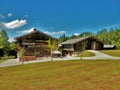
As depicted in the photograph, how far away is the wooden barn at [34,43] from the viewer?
6950cm

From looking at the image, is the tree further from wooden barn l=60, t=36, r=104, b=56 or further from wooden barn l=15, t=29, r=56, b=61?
wooden barn l=60, t=36, r=104, b=56

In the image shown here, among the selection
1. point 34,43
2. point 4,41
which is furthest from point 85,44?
point 4,41

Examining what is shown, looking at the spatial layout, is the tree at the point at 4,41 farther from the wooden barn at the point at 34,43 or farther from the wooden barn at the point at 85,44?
the wooden barn at the point at 85,44

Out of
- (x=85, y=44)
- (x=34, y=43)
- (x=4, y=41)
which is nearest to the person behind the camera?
(x=34, y=43)

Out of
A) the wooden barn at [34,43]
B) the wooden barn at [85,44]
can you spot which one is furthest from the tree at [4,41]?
the wooden barn at [85,44]

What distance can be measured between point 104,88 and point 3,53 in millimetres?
70336

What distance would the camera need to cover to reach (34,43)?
230 feet

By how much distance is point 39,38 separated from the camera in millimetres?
70688

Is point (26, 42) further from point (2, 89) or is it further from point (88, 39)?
point (2, 89)

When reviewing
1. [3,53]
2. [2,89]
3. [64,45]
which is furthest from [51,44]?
[2,89]

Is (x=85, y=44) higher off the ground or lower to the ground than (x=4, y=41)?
lower

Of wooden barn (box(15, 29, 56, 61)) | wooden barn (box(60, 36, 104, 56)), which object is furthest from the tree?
wooden barn (box(60, 36, 104, 56))

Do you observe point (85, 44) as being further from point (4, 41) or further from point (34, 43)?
point (4, 41)

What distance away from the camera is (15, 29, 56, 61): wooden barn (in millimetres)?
69500
